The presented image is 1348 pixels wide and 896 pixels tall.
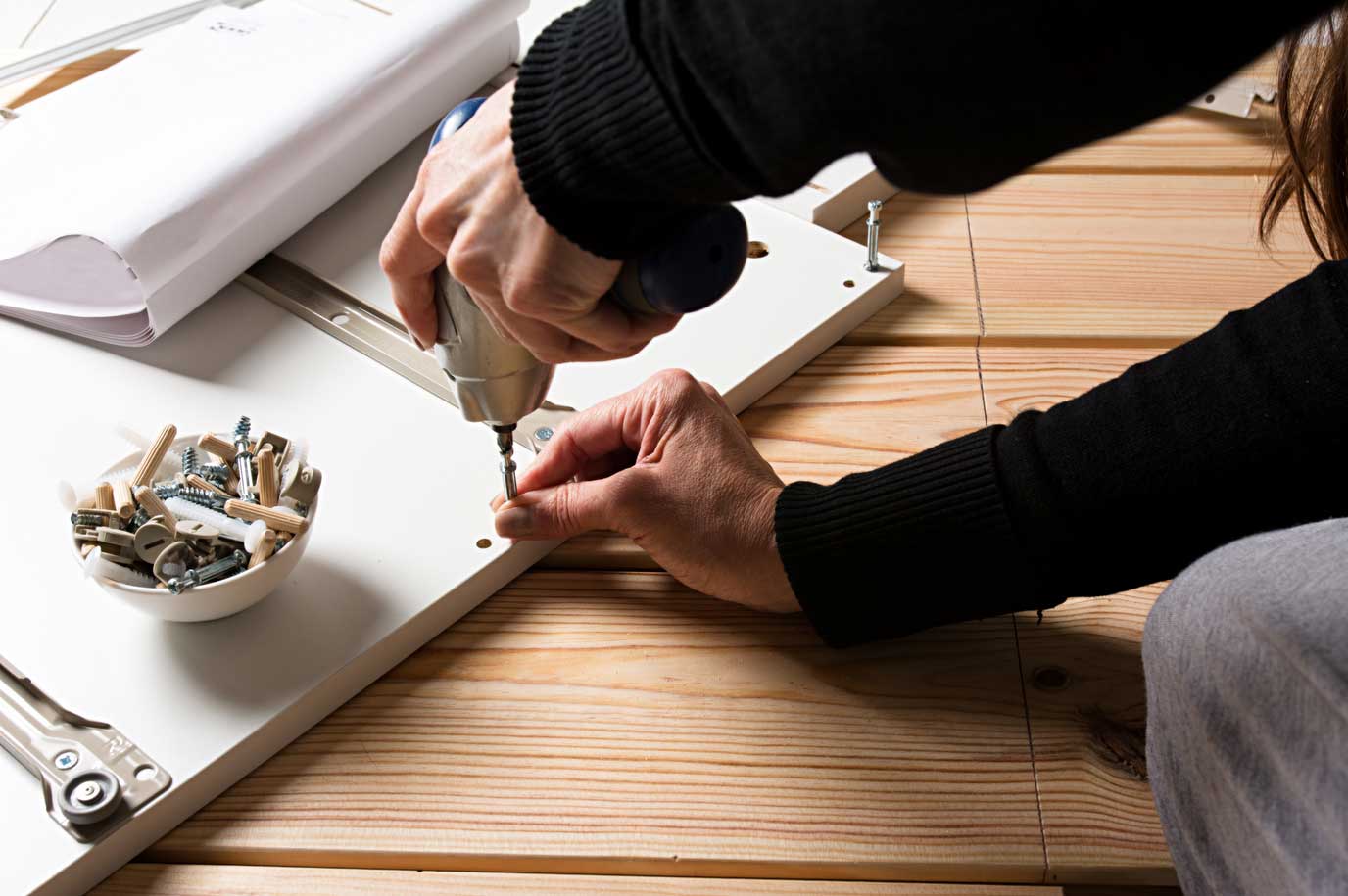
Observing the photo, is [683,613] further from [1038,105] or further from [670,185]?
[1038,105]

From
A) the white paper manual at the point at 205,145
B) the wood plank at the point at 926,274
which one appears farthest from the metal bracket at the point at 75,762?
the wood plank at the point at 926,274

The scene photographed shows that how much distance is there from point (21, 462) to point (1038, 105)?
0.82m

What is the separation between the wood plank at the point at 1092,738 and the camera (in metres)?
0.70

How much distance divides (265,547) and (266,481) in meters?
0.05

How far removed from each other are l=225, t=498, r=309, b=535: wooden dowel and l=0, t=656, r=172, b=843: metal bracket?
152mm

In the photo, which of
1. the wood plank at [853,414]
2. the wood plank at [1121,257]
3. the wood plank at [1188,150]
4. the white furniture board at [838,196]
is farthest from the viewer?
the wood plank at [1188,150]

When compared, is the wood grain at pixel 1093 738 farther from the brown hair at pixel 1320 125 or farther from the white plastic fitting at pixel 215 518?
the white plastic fitting at pixel 215 518

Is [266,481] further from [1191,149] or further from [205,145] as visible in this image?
[1191,149]

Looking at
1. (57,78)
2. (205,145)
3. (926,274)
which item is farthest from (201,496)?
(57,78)

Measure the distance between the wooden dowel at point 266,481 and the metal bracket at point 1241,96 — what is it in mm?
1085

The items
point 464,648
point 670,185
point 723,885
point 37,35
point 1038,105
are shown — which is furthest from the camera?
point 37,35

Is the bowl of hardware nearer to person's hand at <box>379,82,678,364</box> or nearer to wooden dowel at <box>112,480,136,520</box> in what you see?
wooden dowel at <box>112,480,136,520</box>

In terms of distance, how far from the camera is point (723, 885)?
0.70 metres

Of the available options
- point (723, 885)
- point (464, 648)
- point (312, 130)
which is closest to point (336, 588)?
point (464, 648)
